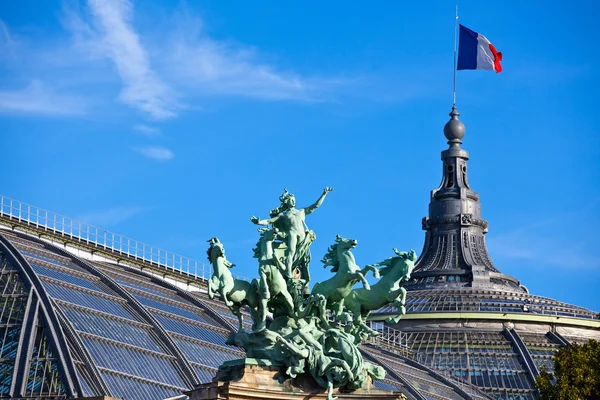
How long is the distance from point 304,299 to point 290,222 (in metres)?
3.29

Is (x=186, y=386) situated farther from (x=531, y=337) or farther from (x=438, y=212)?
(x=438, y=212)

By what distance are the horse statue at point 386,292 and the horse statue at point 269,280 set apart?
2.80 m

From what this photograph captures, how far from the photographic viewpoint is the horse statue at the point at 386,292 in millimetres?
69062


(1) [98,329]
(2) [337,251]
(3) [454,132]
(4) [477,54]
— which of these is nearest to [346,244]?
(2) [337,251]

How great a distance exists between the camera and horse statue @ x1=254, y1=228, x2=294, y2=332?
68.2m

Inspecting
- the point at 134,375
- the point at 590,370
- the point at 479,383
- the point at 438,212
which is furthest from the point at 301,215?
the point at 438,212

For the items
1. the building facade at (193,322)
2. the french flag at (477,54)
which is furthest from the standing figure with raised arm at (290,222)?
the french flag at (477,54)

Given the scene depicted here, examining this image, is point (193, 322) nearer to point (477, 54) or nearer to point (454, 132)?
point (477, 54)

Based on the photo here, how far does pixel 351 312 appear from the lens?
232ft

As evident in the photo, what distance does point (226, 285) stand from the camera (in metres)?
67.7

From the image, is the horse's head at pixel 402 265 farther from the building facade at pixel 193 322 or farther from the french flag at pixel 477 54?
the french flag at pixel 477 54

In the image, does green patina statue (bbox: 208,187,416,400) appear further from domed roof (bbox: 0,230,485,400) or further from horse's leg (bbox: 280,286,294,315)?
domed roof (bbox: 0,230,485,400)

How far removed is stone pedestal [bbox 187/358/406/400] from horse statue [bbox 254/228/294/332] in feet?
5.73

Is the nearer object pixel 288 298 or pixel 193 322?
pixel 288 298
